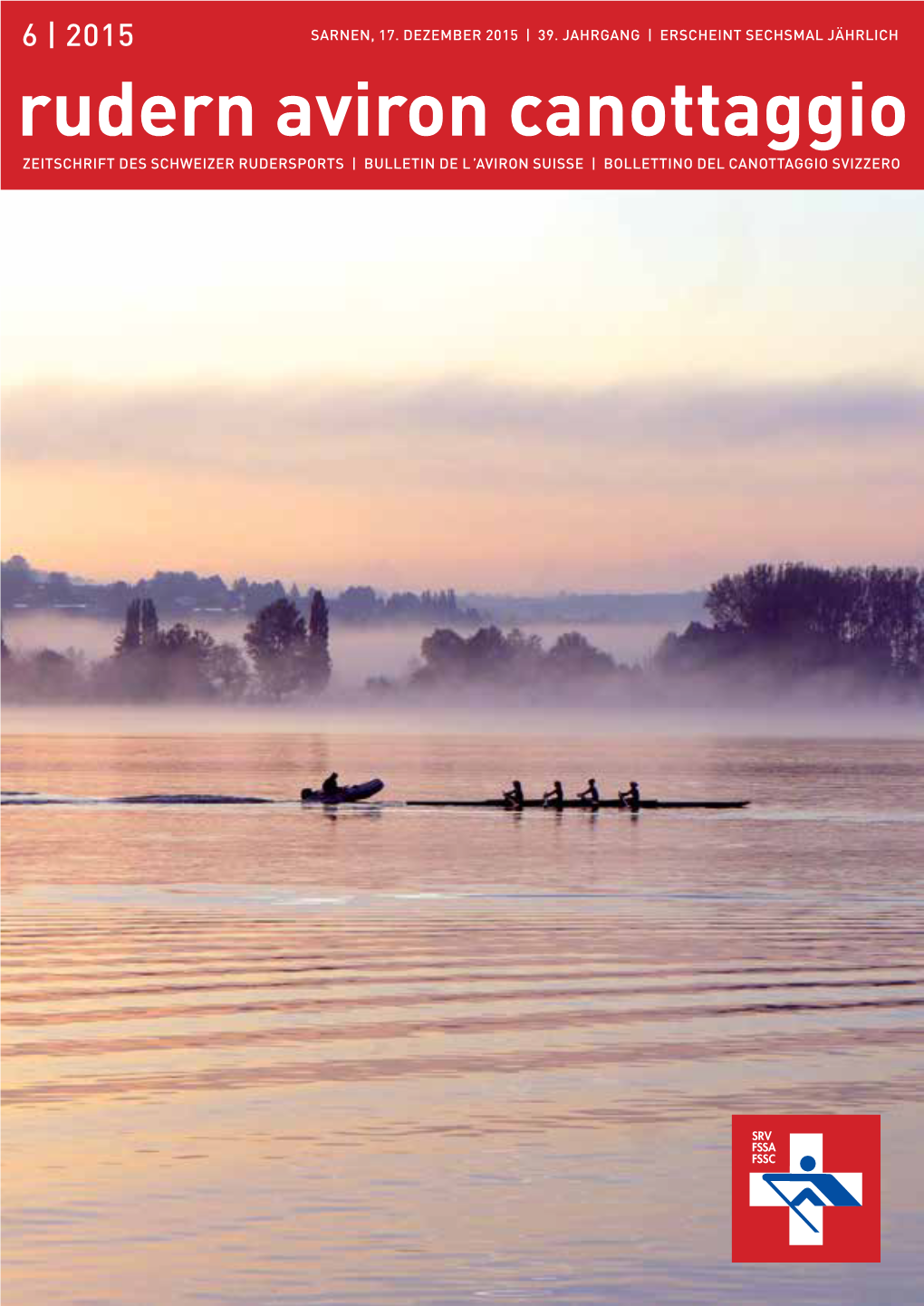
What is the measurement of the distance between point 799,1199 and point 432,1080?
308 inches

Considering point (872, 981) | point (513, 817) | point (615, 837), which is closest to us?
point (872, 981)

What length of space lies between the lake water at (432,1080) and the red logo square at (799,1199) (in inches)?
14.5

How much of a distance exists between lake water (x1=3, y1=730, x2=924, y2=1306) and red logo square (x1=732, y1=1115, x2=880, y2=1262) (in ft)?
1.21

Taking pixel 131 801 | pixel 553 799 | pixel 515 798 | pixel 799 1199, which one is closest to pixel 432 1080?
pixel 799 1199

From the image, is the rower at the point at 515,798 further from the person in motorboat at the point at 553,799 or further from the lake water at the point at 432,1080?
the lake water at the point at 432,1080

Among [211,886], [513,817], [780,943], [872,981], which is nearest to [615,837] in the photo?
[513,817]

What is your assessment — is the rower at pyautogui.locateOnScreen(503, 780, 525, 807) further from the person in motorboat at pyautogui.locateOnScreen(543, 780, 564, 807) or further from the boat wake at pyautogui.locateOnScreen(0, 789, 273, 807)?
the boat wake at pyautogui.locateOnScreen(0, 789, 273, 807)

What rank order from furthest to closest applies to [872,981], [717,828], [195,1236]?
[717,828]
[872,981]
[195,1236]

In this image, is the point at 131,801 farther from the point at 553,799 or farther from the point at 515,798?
the point at 553,799

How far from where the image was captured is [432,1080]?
28031mm

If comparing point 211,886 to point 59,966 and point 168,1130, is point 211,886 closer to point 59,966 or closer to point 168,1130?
point 59,966

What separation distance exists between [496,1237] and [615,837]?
6524 centimetres

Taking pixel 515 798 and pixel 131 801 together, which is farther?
pixel 131 801

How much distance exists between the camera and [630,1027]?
32438 mm
